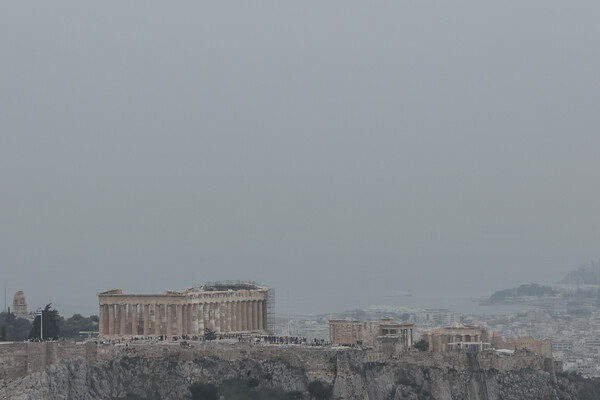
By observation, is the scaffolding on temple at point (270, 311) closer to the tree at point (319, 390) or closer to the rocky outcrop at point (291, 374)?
the rocky outcrop at point (291, 374)

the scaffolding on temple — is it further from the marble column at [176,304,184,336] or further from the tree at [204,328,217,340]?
the marble column at [176,304,184,336]

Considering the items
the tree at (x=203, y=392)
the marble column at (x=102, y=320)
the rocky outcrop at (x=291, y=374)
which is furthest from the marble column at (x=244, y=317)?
the tree at (x=203, y=392)

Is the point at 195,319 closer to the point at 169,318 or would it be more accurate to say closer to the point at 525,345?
the point at 169,318

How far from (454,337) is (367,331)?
12.0 metres

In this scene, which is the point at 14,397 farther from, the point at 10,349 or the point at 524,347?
the point at 524,347

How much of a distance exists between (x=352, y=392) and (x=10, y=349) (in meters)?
38.2

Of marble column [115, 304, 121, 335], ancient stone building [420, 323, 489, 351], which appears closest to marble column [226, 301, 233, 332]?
marble column [115, 304, 121, 335]

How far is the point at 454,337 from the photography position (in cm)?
17512

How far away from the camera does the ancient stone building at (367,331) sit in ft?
553

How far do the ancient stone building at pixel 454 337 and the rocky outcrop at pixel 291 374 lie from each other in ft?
19.5

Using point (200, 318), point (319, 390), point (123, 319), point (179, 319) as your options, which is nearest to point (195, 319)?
point (200, 318)

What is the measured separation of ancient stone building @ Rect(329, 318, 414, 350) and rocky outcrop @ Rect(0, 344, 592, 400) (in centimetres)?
710

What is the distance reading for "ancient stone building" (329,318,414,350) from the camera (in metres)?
168

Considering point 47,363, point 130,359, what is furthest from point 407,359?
point 47,363
